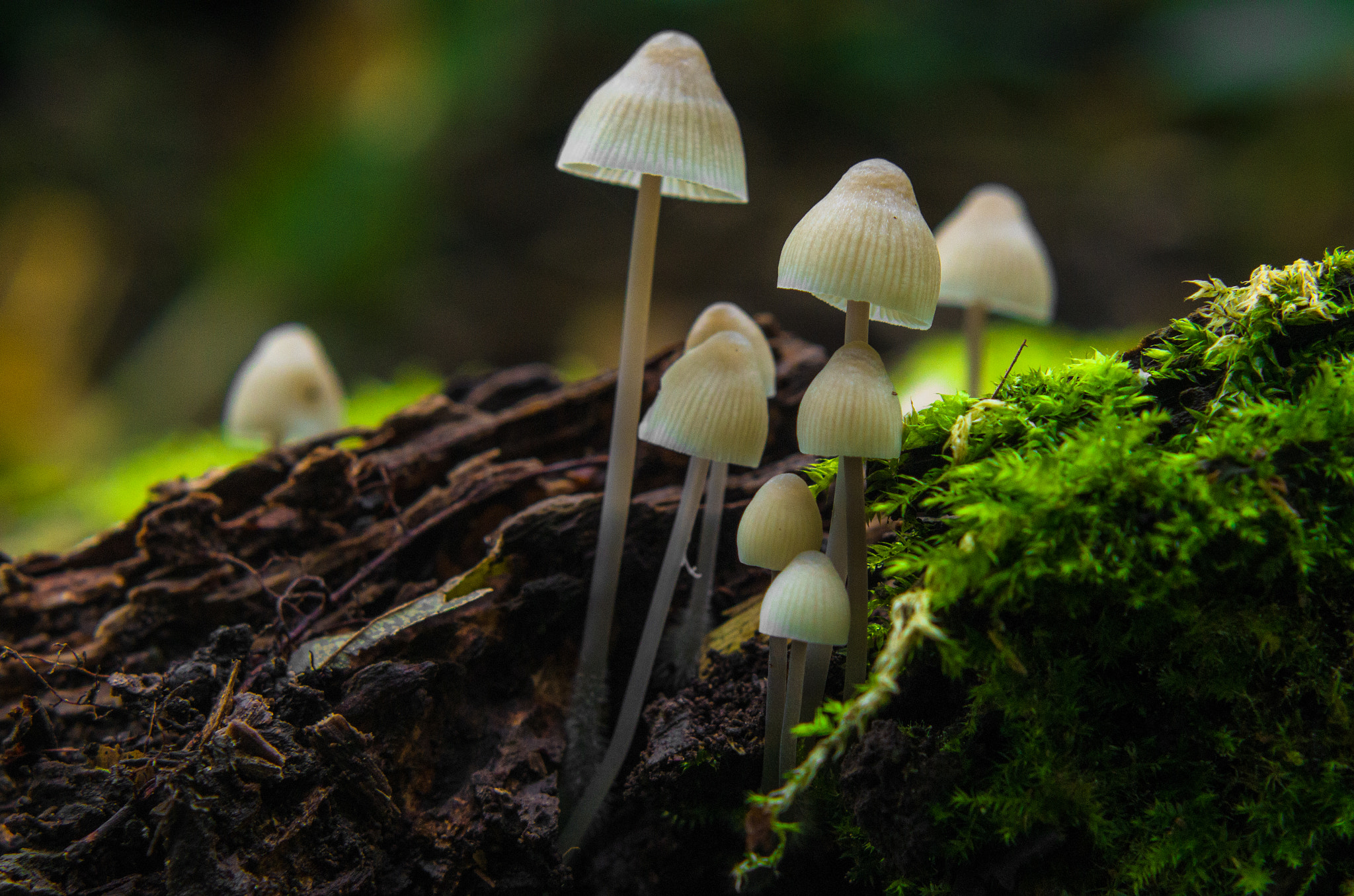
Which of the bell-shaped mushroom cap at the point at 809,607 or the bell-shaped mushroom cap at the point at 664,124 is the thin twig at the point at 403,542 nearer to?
the bell-shaped mushroom cap at the point at 664,124

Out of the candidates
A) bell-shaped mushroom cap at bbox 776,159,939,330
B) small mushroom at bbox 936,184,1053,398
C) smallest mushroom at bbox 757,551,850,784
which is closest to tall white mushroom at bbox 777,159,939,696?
bell-shaped mushroom cap at bbox 776,159,939,330

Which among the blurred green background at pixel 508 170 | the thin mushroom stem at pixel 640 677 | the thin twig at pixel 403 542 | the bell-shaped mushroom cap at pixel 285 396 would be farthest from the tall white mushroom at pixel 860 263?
the blurred green background at pixel 508 170

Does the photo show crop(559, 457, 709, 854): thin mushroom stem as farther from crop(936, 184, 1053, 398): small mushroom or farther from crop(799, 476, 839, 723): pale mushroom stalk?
crop(936, 184, 1053, 398): small mushroom

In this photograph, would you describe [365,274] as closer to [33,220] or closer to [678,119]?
[33,220]

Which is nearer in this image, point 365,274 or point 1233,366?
point 1233,366

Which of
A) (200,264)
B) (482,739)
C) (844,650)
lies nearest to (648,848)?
(482,739)
